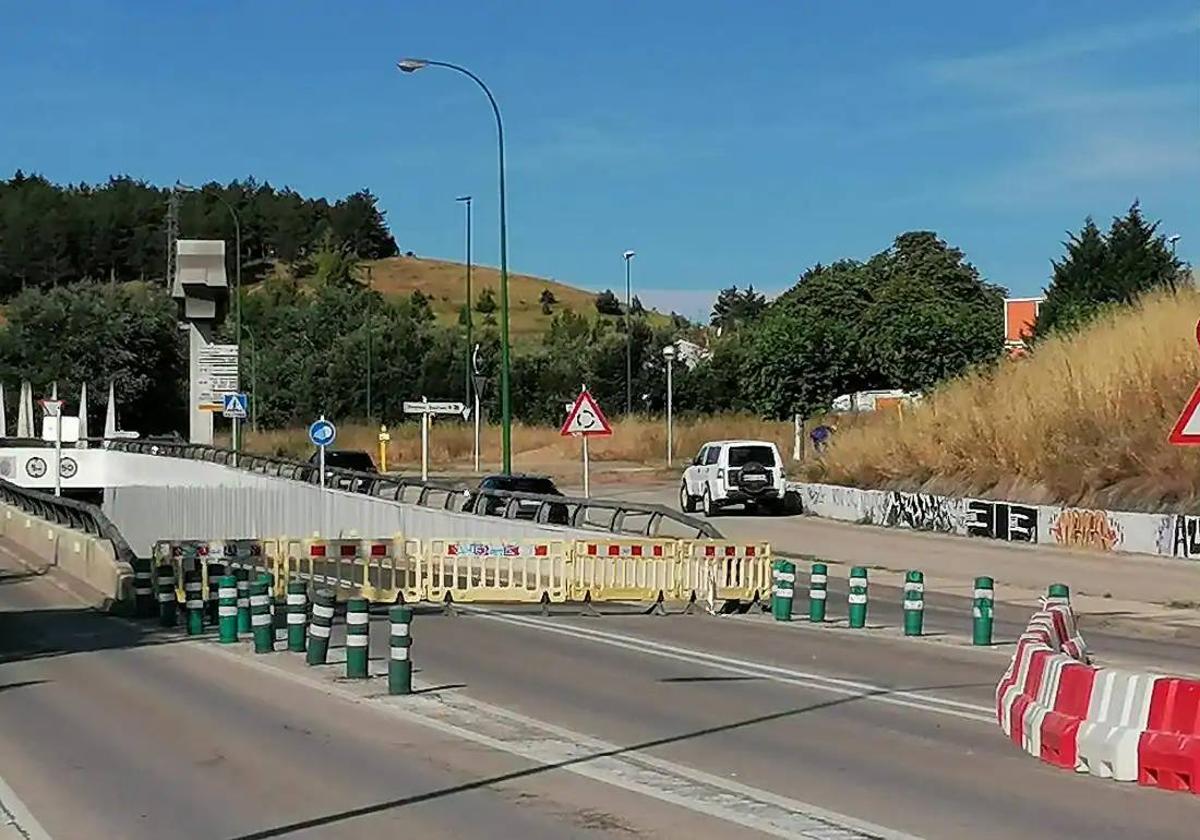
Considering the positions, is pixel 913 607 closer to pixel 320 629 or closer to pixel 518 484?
pixel 320 629

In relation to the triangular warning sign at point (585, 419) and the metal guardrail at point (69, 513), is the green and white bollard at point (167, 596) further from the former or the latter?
the triangular warning sign at point (585, 419)

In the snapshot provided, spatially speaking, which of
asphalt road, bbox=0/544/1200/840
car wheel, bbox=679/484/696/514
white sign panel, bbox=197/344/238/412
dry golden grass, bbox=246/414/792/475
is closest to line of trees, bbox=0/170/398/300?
dry golden grass, bbox=246/414/792/475

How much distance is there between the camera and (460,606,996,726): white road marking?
1339cm

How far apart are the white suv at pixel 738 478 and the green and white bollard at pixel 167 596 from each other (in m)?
21.7

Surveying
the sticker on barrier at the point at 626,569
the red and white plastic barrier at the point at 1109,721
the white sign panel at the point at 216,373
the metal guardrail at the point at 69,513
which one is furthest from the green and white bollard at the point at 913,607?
the white sign panel at the point at 216,373

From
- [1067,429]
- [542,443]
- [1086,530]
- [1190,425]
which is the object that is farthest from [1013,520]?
[542,443]

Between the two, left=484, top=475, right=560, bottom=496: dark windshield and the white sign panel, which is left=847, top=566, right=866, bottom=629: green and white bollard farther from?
the white sign panel

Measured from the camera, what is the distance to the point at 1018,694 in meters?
11.8

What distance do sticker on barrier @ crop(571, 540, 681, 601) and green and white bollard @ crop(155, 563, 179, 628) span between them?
5.35 metres

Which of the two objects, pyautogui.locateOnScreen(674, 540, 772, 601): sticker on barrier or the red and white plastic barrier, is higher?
pyautogui.locateOnScreen(674, 540, 772, 601): sticker on barrier

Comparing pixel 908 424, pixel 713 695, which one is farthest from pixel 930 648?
pixel 908 424

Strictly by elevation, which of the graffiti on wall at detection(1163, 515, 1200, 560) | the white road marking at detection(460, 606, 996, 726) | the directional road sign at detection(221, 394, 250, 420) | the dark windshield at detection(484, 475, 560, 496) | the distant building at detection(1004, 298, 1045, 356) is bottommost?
the white road marking at detection(460, 606, 996, 726)

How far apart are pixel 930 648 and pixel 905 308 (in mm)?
64332

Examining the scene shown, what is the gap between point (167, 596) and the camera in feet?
75.8
